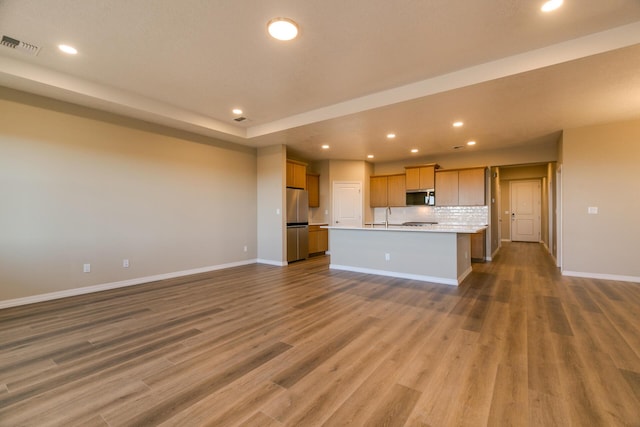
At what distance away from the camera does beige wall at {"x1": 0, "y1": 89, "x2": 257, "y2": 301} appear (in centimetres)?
353

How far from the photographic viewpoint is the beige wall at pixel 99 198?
3.53 metres

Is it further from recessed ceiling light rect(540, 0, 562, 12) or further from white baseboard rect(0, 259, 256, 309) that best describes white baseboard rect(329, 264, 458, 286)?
recessed ceiling light rect(540, 0, 562, 12)

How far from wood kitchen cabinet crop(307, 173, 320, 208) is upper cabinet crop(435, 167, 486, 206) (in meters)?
3.24

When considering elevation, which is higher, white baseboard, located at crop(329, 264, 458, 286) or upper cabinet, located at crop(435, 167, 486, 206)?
upper cabinet, located at crop(435, 167, 486, 206)

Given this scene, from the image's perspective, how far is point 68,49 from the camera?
2.92 metres

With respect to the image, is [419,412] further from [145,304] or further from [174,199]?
[174,199]

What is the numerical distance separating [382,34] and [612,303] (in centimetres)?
429

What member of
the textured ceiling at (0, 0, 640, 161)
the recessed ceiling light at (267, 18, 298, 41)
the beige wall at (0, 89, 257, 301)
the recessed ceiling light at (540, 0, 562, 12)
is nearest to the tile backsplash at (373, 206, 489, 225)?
the textured ceiling at (0, 0, 640, 161)

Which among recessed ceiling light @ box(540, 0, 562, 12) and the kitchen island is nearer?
recessed ceiling light @ box(540, 0, 562, 12)

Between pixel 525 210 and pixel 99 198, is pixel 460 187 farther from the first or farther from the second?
pixel 99 198

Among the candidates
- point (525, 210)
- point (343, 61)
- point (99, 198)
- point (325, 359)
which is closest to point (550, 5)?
point (343, 61)

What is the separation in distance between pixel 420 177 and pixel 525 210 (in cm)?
587

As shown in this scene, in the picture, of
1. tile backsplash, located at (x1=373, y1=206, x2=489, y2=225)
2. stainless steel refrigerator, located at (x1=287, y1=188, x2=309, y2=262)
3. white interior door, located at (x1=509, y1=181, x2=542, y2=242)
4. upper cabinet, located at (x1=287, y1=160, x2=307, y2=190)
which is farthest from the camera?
white interior door, located at (x1=509, y1=181, x2=542, y2=242)

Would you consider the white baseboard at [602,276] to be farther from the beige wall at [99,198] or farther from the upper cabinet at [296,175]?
the beige wall at [99,198]
